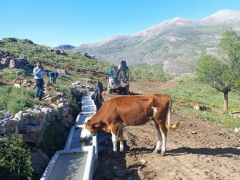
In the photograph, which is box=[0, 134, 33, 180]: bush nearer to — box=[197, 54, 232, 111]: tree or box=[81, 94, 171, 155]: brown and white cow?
box=[81, 94, 171, 155]: brown and white cow

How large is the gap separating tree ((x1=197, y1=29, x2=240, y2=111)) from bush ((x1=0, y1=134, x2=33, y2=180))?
32520mm

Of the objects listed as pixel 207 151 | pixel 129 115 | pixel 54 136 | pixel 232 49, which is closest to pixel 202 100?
pixel 232 49

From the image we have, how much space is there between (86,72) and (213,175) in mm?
52375

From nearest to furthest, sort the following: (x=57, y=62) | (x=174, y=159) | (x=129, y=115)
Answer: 1. (x=174, y=159)
2. (x=129, y=115)
3. (x=57, y=62)

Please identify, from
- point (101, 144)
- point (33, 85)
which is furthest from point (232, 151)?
point (33, 85)

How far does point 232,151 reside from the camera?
17109 millimetres

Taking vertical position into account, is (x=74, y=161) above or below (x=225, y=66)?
below

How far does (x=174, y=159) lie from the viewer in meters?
14.6

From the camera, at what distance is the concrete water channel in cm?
1191

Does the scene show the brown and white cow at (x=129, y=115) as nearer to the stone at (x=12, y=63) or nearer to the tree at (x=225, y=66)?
the stone at (x=12, y=63)

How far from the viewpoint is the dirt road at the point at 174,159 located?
1328cm

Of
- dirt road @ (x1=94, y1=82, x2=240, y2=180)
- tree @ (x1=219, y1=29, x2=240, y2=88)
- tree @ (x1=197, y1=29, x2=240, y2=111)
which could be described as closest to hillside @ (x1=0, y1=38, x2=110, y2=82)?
tree @ (x1=197, y1=29, x2=240, y2=111)

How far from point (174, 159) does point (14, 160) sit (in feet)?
19.2

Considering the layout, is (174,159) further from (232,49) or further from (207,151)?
(232,49)
